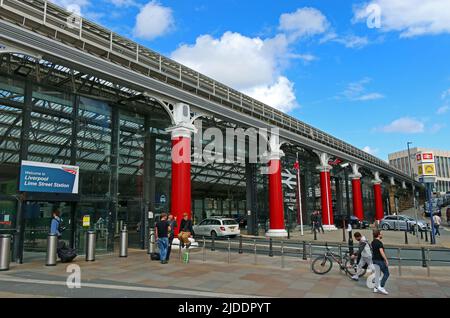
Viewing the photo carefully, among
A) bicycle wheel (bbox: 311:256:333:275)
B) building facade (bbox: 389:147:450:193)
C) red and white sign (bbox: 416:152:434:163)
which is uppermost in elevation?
building facade (bbox: 389:147:450:193)

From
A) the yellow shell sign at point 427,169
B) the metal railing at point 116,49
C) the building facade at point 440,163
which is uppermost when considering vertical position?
the building facade at point 440,163

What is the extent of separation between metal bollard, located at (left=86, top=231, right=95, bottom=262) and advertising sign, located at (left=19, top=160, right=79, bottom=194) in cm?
217

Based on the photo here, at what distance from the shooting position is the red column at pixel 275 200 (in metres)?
26.4

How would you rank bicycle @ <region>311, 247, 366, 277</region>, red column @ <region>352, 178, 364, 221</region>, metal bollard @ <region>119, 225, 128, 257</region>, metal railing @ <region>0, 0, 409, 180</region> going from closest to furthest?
bicycle @ <region>311, 247, 366, 277</region>
metal railing @ <region>0, 0, 409, 180</region>
metal bollard @ <region>119, 225, 128, 257</region>
red column @ <region>352, 178, 364, 221</region>

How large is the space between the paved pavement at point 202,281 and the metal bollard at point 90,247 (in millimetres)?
297

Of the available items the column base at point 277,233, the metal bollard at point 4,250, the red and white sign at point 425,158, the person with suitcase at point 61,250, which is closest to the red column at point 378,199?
the red and white sign at point 425,158

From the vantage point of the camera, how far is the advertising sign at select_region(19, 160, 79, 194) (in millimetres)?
12836

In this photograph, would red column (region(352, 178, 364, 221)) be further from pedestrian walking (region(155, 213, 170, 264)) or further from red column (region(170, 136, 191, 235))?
pedestrian walking (region(155, 213, 170, 264))

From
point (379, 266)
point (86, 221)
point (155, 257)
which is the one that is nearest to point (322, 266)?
point (379, 266)

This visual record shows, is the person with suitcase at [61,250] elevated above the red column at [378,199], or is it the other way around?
the red column at [378,199]

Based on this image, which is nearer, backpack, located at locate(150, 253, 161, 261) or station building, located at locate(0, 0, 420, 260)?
station building, located at locate(0, 0, 420, 260)

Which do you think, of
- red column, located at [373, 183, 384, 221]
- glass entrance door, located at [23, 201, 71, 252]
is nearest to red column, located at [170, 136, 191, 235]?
glass entrance door, located at [23, 201, 71, 252]

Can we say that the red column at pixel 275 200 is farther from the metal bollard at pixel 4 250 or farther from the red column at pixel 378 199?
the red column at pixel 378 199

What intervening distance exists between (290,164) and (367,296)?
23199 millimetres
